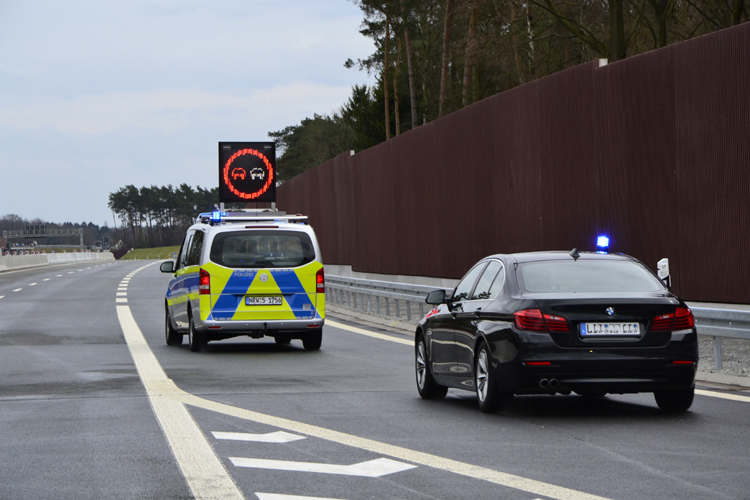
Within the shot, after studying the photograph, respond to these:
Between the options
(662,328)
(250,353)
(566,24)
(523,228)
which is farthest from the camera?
(566,24)

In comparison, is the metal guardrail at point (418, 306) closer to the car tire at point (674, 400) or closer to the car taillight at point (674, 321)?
the car tire at point (674, 400)

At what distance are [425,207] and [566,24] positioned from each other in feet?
19.0

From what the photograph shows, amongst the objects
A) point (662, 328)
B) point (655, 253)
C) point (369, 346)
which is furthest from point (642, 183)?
point (662, 328)

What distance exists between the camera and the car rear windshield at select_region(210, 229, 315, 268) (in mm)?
16609

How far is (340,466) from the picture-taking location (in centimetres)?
729

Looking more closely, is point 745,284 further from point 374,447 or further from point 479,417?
point 374,447

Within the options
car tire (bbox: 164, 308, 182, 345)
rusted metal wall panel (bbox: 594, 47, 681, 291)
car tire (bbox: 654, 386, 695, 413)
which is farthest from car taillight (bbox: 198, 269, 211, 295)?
car tire (bbox: 654, 386, 695, 413)

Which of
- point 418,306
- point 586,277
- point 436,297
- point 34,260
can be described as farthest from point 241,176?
point 34,260

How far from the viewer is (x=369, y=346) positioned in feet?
58.2

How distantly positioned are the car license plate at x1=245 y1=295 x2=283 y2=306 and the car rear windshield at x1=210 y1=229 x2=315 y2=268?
0.46 metres

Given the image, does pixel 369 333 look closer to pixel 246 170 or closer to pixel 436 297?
pixel 436 297

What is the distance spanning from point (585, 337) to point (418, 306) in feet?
57.9

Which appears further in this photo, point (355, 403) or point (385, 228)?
point (385, 228)

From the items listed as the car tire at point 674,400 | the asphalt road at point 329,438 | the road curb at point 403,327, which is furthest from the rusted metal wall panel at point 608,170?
the car tire at point 674,400
